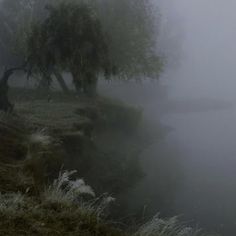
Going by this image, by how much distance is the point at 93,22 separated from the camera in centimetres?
2822

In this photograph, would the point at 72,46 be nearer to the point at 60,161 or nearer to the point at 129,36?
the point at 129,36

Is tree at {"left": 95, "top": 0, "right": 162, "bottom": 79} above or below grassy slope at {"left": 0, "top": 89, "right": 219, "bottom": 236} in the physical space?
above

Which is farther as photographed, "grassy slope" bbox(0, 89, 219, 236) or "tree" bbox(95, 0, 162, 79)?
"tree" bbox(95, 0, 162, 79)

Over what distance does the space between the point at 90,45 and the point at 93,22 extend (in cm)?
147

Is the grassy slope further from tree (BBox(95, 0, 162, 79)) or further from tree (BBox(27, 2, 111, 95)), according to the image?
tree (BBox(95, 0, 162, 79))

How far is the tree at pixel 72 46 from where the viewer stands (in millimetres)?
27312

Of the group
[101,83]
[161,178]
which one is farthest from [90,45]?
[101,83]

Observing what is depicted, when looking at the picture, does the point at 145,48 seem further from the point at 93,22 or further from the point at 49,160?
the point at 49,160

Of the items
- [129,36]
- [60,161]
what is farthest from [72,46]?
[60,161]

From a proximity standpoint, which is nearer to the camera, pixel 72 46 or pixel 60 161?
pixel 60 161

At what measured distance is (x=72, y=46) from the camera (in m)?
27.4

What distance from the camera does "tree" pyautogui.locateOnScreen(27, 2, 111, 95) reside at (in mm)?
27312

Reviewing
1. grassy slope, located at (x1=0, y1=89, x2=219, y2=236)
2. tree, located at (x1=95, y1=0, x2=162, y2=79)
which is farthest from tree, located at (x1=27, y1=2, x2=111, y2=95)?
tree, located at (x1=95, y1=0, x2=162, y2=79)

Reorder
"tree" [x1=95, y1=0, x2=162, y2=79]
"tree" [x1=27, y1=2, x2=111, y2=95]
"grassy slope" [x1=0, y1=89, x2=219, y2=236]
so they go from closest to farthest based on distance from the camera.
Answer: "grassy slope" [x1=0, y1=89, x2=219, y2=236]
"tree" [x1=27, y1=2, x2=111, y2=95]
"tree" [x1=95, y1=0, x2=162, y2=79]
